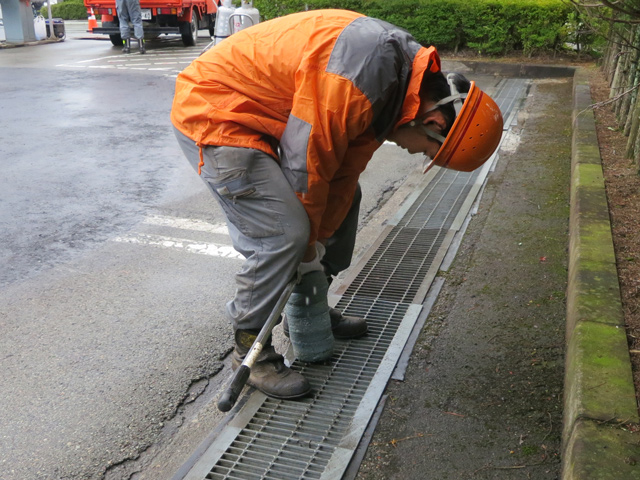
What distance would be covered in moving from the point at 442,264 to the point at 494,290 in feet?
1.49

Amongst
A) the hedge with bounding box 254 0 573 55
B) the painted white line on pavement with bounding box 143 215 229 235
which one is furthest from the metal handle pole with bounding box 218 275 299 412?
the hedge with bounding box 254 0 573 55

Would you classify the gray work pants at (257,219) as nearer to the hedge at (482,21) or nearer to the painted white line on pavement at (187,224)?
the painted white line on pavement at (187,224)

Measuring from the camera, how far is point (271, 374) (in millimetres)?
2836

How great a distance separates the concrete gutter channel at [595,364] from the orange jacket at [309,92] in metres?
1.13

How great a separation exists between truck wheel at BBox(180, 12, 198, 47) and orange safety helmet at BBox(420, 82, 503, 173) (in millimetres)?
15837

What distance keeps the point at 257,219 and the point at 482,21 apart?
12464mm

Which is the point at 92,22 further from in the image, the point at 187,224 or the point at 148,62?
the point at 187,224

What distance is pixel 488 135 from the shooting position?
7.86ft

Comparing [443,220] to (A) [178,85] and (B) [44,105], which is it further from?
(B) [44,105]

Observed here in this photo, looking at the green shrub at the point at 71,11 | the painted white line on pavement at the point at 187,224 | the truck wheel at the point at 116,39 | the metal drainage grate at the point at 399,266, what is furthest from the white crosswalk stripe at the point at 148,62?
the green shrub at the point at 71,11

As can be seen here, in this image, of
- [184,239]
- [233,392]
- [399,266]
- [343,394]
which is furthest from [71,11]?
[233,392]

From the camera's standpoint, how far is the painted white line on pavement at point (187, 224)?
4785 mm

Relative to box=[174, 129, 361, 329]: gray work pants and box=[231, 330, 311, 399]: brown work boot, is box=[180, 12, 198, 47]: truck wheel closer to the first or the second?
box=[174, 129, 361, 329]: gray work pants

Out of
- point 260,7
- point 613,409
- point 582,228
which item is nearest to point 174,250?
point 582,228
